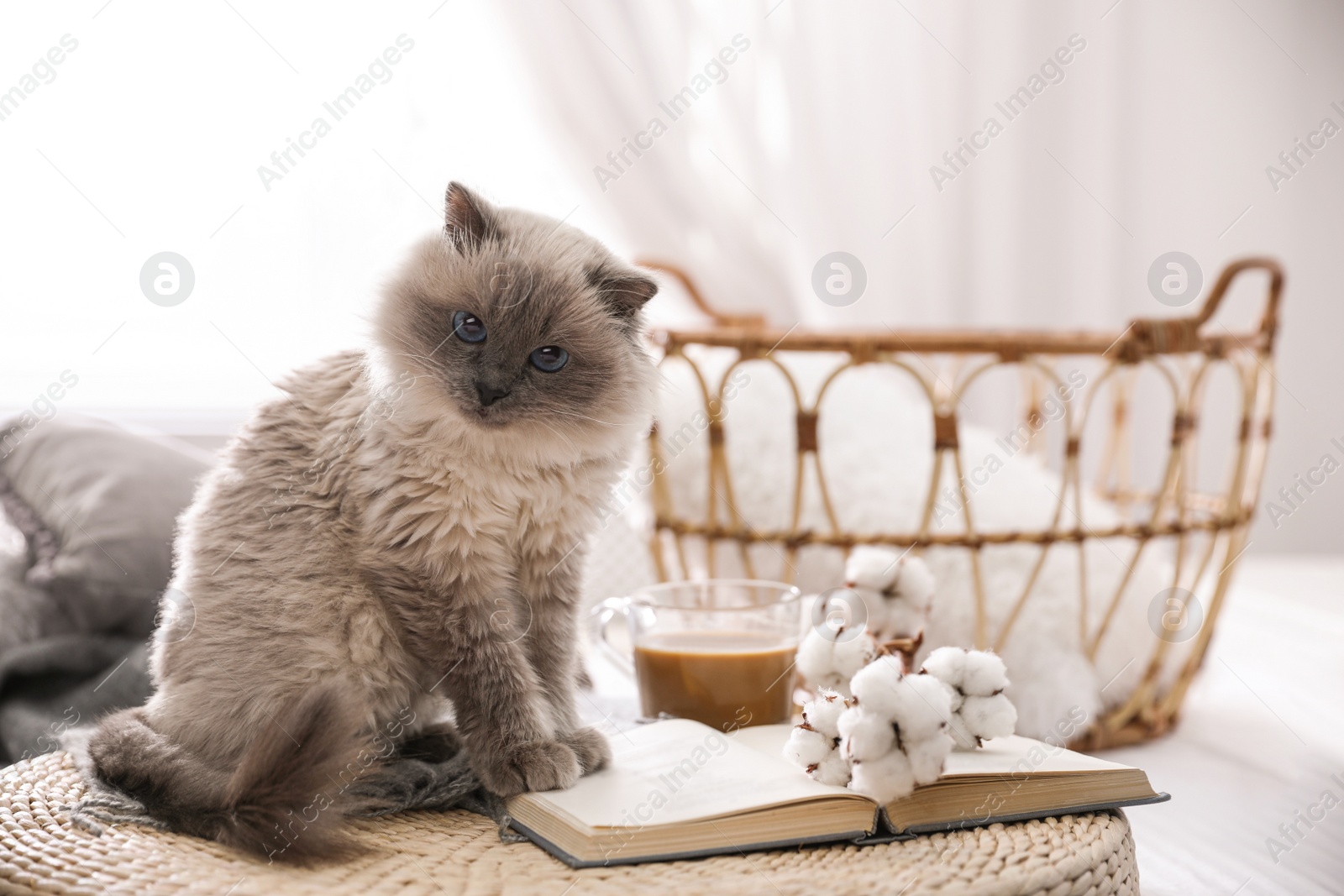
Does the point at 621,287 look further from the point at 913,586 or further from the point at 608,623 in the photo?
the point at 608,623

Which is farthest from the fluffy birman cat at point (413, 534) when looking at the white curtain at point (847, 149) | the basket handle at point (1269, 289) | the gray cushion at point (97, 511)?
the white curtain at point (847, 149)

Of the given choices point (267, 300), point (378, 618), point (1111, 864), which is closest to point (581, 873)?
point (378, 618)

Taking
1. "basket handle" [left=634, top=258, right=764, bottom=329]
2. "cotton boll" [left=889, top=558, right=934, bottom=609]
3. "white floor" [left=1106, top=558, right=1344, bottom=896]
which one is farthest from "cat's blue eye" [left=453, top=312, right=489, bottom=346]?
"basket handle" [left=634, top=258, right=764, bottom=329]

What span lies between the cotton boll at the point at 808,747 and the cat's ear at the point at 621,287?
0.40 m

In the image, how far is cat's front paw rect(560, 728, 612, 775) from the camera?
864mm

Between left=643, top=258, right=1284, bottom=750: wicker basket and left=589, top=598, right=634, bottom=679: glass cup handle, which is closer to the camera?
left=589, top=598, right=634, bottom=679: glass cup handle

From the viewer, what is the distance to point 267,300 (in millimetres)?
1941

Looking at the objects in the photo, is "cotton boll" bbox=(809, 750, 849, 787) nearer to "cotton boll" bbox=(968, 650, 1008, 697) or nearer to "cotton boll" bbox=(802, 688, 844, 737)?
"cotton boll" bbox=(802, 688, 844, 737)

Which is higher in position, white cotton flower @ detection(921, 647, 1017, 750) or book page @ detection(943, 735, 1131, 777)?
white cotton flower @ detection(921, 647, 1017, 750)

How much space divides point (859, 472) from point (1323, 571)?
1.67 metres

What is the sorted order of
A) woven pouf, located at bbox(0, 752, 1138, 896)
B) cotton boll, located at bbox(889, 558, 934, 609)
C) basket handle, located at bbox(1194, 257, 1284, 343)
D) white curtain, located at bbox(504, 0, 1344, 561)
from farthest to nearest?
white curtain, located at bbox(504, 0, 1344, 561), basket handle, located at bbox(1194, 257, 1284, 343), cotton boll, located at bbox(889, 558, 934, 609), woven pouf, located at bbox(0, 752, 1138, 896)

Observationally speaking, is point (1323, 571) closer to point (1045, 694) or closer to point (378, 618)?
point (1045, 694)

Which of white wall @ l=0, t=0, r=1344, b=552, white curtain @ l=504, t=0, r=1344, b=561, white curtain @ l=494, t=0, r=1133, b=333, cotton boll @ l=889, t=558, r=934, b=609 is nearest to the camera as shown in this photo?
cotton boll @ l=889, t=558, r=934, b=609

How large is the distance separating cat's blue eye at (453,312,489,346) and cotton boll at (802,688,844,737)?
0.42 metres
